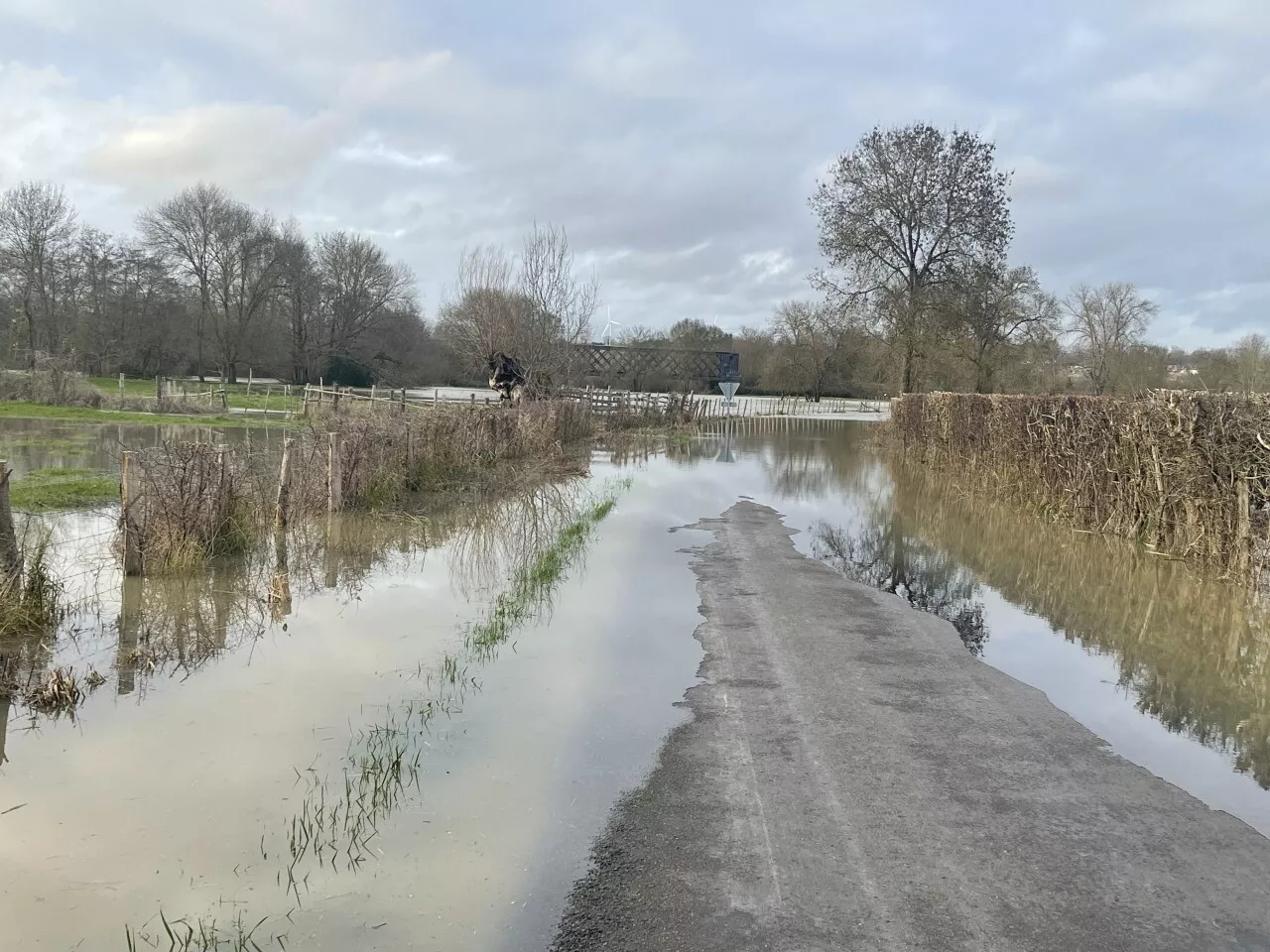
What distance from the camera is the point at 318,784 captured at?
15.0 ft

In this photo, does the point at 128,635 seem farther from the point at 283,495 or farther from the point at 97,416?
the point at 97,416

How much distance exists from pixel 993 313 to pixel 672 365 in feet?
80.8

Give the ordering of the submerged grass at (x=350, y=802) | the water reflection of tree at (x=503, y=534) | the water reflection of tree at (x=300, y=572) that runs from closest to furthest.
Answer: the submerged grass at (x=350, y=802), the water reflection of tree at (x=300, y=572), the water reflection of tree at (x=503, y=534)

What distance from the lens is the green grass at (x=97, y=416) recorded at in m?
27.6

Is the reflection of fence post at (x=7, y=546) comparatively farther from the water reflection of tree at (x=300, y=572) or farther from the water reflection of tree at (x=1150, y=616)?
the water reflection of tree at (x=1150, y=616)

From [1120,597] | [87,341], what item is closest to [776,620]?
[1120,597]

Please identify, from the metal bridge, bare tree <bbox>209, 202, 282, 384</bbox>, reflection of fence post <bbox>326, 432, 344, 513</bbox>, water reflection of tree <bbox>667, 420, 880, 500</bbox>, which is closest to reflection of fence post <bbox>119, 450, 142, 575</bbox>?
reflection of fence post <bbox>326, 432, 344, 513</bbox>

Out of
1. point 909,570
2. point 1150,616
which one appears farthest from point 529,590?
point 1150,616

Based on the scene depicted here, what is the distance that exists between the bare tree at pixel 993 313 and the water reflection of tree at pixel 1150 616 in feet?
75.4

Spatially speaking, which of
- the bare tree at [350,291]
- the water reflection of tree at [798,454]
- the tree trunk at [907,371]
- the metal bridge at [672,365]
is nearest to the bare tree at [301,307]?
the bare tree at [350,291]

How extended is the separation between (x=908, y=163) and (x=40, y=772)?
37045 mm

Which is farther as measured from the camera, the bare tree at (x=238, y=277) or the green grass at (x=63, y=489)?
the bare tree at (x=238, y=277)

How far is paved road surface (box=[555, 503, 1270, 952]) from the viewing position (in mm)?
3418

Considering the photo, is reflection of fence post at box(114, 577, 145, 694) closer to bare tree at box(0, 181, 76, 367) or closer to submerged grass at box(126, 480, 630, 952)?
submerged grass at box(126, 480, 630, 952)
